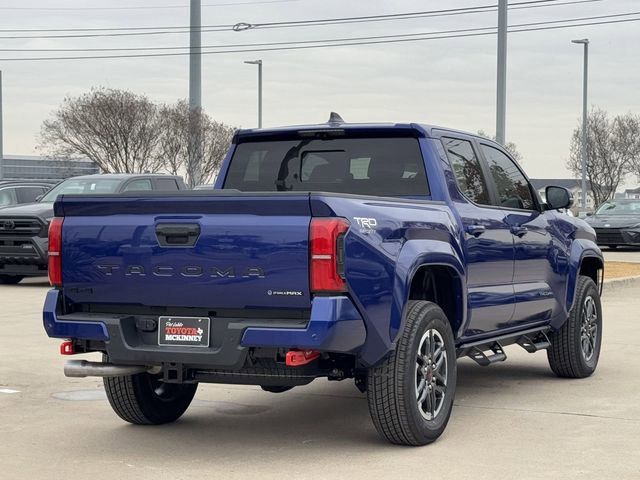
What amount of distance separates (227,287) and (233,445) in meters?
1.23

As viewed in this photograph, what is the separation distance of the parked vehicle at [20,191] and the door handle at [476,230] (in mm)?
15369

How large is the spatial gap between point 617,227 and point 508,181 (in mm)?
24157

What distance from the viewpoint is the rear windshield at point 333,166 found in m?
8.19

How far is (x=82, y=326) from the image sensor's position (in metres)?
7.00

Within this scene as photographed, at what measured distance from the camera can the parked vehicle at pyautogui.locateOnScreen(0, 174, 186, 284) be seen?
64.5 feet

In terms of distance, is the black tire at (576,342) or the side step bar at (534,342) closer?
the side step bar at (534,342)

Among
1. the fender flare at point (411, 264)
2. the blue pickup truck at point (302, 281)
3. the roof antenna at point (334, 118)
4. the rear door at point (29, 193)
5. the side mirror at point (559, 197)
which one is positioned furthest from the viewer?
the rear door at point (29, 193)

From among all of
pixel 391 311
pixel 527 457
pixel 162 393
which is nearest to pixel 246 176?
pixel 162 393

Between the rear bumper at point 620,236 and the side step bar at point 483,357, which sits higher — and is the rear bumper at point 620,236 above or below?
below

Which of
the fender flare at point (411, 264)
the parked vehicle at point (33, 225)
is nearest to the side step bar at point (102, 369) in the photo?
the fender flare at point (411, 264)

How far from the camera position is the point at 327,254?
21.2 ft

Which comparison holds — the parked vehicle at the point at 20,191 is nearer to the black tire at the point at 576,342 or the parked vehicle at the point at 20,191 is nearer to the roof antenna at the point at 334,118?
the black tire at the point at 576,342

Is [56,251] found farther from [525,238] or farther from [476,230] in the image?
[525,238]

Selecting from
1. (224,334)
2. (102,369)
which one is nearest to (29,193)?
(102,369)
